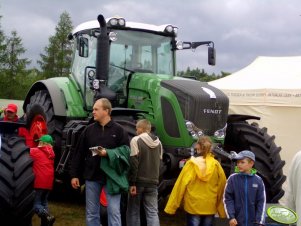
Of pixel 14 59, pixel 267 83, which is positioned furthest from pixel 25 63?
pixel 267 83

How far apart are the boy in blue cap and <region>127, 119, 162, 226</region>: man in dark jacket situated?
3.69 ft

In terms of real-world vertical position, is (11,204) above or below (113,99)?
below

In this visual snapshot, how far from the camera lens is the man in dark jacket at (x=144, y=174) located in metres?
5.68

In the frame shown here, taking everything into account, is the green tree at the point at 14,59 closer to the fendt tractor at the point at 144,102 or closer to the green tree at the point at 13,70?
the green tree at the point at 13,70

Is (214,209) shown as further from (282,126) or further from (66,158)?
(282,126)

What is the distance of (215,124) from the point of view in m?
6.96

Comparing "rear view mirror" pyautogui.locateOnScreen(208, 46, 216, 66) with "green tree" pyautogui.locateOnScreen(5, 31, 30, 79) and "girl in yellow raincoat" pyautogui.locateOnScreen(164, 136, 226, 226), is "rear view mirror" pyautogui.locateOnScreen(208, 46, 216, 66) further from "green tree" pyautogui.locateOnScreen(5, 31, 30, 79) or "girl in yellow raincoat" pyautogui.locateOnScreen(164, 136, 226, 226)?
"green tree" pyautogui.locateOnScreen(5, 31, 30, 79)

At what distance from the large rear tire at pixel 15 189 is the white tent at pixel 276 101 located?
671cm

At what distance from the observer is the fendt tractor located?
678 centimetres

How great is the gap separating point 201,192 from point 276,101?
A: 235 inches

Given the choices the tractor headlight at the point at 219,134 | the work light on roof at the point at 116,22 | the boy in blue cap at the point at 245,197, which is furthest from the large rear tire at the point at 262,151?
the work light on roof at the point at 116,22

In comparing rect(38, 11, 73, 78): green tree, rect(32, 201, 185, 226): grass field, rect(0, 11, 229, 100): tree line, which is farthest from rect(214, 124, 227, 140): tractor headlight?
rect(38, 11, 73, 78): green tree

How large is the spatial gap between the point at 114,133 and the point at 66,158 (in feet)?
5.84

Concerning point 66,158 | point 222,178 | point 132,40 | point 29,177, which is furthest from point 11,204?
point 132,40
